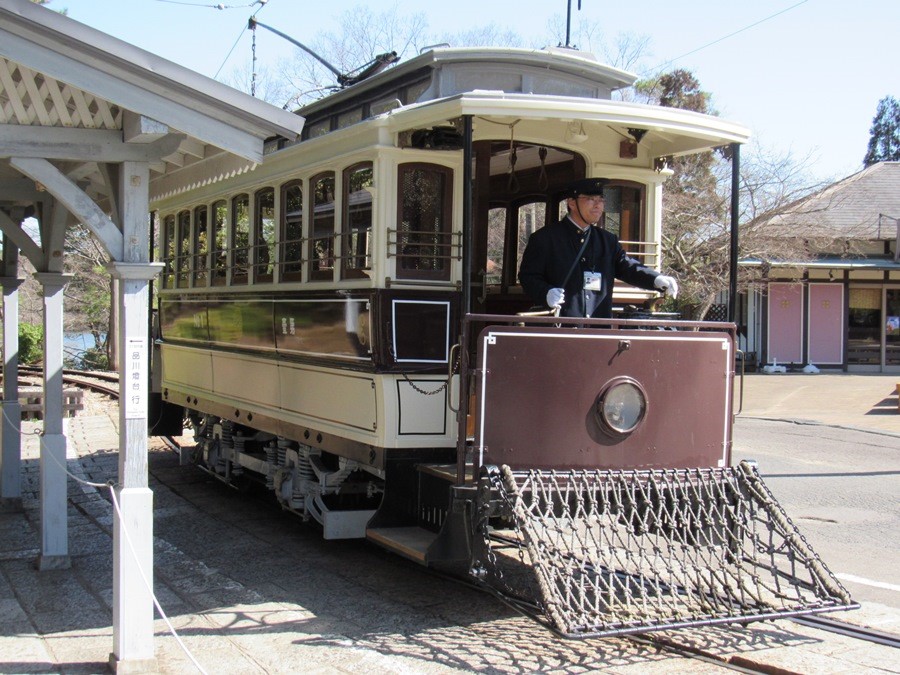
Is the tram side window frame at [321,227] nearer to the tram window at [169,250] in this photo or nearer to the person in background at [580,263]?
the person in background at [580,263]

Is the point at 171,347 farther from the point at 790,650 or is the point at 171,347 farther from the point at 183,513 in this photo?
the point at 790,650

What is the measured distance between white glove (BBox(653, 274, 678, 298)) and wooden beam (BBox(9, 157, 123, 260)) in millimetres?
3600

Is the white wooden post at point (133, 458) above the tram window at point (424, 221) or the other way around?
the other way around

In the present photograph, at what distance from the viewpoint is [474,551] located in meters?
6.05

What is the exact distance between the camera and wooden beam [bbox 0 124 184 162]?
221 inches

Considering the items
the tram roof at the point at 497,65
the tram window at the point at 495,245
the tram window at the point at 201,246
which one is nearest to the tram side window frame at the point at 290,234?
the tram roof at the point at 497,65

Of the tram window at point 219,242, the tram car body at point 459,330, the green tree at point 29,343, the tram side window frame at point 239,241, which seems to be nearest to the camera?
the tram car body at point 459,330

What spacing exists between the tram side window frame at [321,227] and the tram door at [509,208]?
1148 mm

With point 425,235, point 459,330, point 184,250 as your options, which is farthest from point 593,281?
point 184,250

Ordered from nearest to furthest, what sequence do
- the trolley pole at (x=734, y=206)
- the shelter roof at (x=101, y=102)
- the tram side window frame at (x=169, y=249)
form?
the shelter roof at (x=101, y=102), the trolley pole at (x=734, y=206), the tram side window frame at (x=169, y=249)

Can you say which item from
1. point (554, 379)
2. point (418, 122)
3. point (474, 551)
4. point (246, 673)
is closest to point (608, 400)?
point (554, 379)

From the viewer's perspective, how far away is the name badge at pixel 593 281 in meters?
7.16

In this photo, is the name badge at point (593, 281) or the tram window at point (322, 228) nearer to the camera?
the name badge at point (593, 281)

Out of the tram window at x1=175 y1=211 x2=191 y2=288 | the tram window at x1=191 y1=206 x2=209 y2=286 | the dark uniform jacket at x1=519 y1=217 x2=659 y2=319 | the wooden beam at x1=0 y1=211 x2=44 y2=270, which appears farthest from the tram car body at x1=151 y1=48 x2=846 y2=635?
the tram window at x1=175 y1=211 x2=191 y2=288
